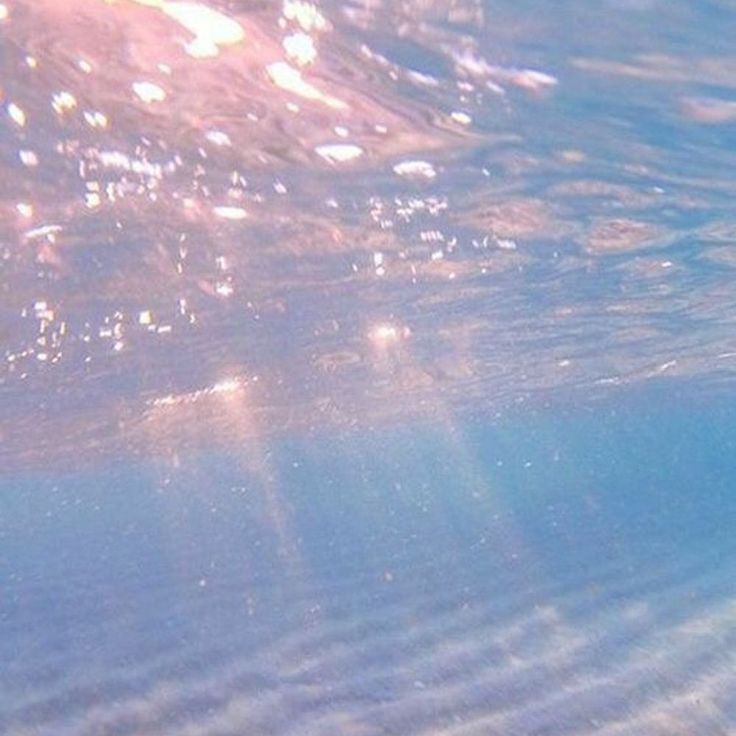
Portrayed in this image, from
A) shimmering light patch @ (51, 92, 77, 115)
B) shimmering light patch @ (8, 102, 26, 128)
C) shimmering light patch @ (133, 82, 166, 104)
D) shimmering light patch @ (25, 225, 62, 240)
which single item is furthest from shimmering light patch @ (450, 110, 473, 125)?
shimmering light patch @ (25, 225, 62, 240)

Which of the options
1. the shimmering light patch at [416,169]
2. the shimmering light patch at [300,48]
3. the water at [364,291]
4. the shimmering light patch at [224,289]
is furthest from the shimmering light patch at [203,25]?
the shimmering light patch at [224,289]

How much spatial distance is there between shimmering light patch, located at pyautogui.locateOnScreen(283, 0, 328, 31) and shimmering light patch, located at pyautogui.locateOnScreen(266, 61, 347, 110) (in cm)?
76

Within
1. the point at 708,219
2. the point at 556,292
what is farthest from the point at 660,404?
the point at 708,219

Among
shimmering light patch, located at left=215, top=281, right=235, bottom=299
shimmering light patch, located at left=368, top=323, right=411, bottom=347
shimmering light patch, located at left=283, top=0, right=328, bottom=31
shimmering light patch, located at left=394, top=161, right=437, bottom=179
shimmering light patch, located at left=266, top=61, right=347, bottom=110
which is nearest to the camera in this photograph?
shimmering light patch, located at left=283, top=0, right=328, bottom=31

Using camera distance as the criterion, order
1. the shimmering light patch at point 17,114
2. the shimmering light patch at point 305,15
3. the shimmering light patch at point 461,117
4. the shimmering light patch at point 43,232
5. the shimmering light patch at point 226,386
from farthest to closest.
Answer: the shimmering light patch at point 226,386 < the shimmering light patch at point 43,232 < the shimmering light patch at point 461,117 < the shimmering light patch at point 17,114 < the shimmering light patch at point 305,15

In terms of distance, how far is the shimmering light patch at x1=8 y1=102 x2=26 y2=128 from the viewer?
9095 mm

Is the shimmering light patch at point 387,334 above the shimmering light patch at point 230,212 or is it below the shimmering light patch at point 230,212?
below

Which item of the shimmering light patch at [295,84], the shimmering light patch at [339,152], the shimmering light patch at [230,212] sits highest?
the shimmering light patch at [295,84]

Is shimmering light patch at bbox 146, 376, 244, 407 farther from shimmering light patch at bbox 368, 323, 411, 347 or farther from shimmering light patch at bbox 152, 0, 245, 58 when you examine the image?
shimmering light patch at bbox 152, 0, 245, 58

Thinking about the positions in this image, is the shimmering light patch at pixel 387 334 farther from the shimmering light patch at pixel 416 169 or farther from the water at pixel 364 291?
the shimmering light patch at pixel 416 169

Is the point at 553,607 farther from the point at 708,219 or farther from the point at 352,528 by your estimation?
the point at 352,528

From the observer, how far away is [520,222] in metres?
14.0

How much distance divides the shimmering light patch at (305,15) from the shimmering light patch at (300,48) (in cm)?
17

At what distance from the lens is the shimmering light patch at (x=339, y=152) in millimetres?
10719
